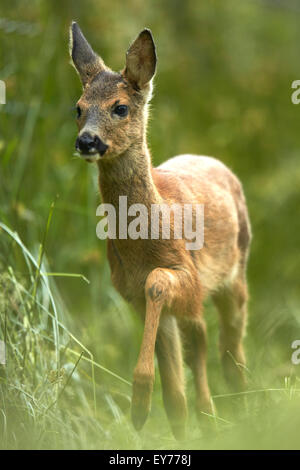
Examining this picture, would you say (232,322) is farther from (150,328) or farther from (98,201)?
(98,201)

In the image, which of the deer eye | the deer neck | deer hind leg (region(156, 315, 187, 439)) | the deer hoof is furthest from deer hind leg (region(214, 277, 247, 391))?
the deer eye

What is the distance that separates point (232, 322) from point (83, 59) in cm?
254

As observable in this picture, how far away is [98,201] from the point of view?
7.79m

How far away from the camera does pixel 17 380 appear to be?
487cm

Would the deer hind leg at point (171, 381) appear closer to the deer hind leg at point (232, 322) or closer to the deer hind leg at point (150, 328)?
the deer hind leg at point (150, 328)

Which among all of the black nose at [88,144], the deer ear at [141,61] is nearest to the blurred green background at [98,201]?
the black nose at [88,144]

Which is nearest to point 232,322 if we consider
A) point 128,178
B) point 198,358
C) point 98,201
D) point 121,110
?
point 198,358

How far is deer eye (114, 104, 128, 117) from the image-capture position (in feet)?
14.3

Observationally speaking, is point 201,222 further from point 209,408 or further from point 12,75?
point 12,75

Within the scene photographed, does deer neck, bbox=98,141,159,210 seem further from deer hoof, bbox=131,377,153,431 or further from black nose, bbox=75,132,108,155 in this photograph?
deer hoof, bbox=131,377,153,431

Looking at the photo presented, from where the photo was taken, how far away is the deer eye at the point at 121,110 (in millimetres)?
4374

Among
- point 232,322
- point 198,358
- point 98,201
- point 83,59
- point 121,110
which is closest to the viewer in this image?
point 121,110

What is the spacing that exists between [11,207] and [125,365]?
2.02m
